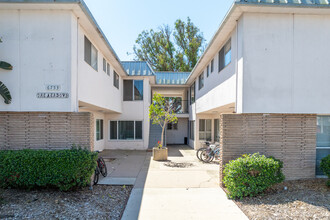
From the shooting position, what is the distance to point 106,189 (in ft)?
21.2

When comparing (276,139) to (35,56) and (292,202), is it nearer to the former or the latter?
(292,202)

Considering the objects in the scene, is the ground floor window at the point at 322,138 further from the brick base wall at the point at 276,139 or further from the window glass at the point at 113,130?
the window glass at the point at 113,130

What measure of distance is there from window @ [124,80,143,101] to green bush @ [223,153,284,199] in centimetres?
1026

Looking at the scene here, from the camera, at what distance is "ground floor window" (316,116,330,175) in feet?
22.7

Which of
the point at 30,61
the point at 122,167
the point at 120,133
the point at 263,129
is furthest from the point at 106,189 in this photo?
the point at 120,133

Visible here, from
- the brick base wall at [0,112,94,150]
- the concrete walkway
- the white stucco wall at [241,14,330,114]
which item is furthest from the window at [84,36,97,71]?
the white stucco wall at [241,14,330,114]

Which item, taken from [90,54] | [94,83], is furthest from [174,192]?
[90,54]

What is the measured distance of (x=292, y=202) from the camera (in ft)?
17.3

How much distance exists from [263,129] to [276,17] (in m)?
3.40

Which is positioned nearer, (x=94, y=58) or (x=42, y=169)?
(x=42, y=169)

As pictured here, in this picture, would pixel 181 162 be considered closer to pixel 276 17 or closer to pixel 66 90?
pixel 66 90

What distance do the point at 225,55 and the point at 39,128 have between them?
6795 mm

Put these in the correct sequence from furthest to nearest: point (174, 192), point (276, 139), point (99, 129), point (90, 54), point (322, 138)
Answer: point (99, 129) → point (90, 54) → point (322, 138) → point (276, 139) → point (174, 192)

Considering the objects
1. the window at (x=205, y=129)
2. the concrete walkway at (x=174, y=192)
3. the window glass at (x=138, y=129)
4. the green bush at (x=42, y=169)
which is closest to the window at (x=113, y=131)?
the window glass at (x=138, y=129)
